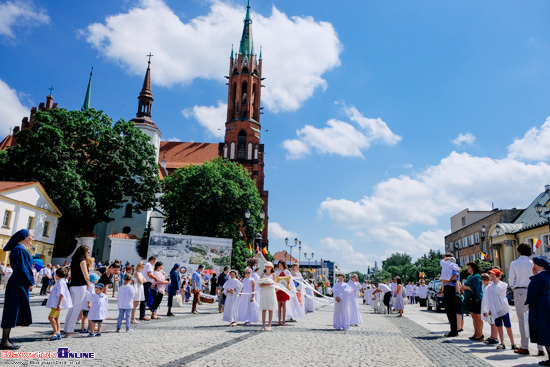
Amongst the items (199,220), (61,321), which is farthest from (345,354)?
(199,220)

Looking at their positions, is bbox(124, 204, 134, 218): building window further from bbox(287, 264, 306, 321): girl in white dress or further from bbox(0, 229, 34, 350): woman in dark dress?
bbox(0, 229, 34, 350): woman in dark dress

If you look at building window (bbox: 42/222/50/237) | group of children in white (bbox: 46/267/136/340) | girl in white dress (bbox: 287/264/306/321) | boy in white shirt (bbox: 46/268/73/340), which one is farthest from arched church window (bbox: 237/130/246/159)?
boy in white shirt (bbox: 46/268/73/340)

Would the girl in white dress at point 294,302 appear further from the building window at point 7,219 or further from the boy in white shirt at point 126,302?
the building window at point 7,219

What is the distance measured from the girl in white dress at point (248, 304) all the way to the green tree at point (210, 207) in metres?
30.0

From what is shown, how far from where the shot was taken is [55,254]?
48938 millimetres

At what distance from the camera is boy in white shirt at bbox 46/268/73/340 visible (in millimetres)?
8500

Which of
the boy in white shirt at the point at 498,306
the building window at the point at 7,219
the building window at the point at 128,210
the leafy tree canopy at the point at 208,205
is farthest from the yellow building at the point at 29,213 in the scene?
the boy in white shirt at the point at 498,306

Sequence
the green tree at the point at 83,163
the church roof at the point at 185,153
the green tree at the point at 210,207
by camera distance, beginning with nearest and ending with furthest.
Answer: the green tree at the point at 83,163
the green tree at the point at 210,207
the church roof at the point at 185,153

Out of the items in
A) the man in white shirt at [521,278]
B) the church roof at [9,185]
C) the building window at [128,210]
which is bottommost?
the man in white shirt at [521,278]

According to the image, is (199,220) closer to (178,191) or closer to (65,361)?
(178,191)

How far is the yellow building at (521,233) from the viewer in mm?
33506

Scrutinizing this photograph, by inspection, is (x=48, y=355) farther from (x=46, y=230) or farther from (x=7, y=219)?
(x=46, y=230)

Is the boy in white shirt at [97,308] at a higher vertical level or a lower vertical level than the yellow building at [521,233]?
lower

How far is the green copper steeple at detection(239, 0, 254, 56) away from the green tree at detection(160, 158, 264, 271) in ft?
126
